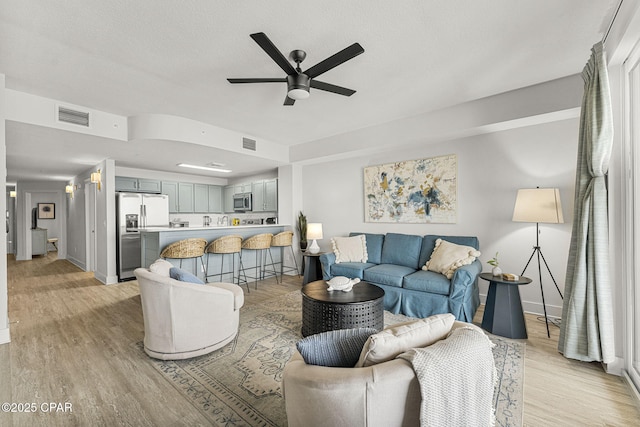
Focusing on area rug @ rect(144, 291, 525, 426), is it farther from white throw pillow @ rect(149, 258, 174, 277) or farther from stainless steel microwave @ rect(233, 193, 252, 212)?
stainless steel microwave @ rect(233, 193, 252, 212)

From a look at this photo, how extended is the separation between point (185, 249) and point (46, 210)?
935cm

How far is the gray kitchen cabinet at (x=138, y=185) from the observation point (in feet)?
19.7

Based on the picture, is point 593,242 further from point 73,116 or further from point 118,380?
point 73,116

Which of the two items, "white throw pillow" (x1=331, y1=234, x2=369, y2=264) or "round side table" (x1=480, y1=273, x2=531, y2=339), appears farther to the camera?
"white throw pillow" (x1=331, y1=234, x2=369, y2=264)

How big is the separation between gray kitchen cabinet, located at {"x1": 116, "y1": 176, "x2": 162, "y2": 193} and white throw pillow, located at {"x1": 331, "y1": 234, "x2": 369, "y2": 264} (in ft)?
14.9

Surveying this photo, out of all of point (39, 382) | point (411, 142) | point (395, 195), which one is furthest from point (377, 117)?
point (39, 382)

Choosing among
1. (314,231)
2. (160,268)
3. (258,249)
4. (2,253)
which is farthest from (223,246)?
(2,253)

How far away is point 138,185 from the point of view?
20.6 ft

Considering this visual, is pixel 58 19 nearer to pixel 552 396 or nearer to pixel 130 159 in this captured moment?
pixel 130 159

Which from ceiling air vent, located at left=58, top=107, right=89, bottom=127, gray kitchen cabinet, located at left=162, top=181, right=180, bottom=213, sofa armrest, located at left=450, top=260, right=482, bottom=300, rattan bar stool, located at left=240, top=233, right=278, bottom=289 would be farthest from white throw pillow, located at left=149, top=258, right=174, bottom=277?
gray kitchen cabinet, located at left=162, top=181, right=180, bottom=213

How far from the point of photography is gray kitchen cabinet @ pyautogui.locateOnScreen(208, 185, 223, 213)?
770 centimetres

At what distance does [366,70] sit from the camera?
276cm

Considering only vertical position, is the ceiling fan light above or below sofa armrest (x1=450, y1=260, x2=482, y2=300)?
above

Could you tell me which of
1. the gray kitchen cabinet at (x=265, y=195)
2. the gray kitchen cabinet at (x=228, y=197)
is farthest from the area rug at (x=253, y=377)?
the gray kitchen cabinet at (x=228, y=197)
